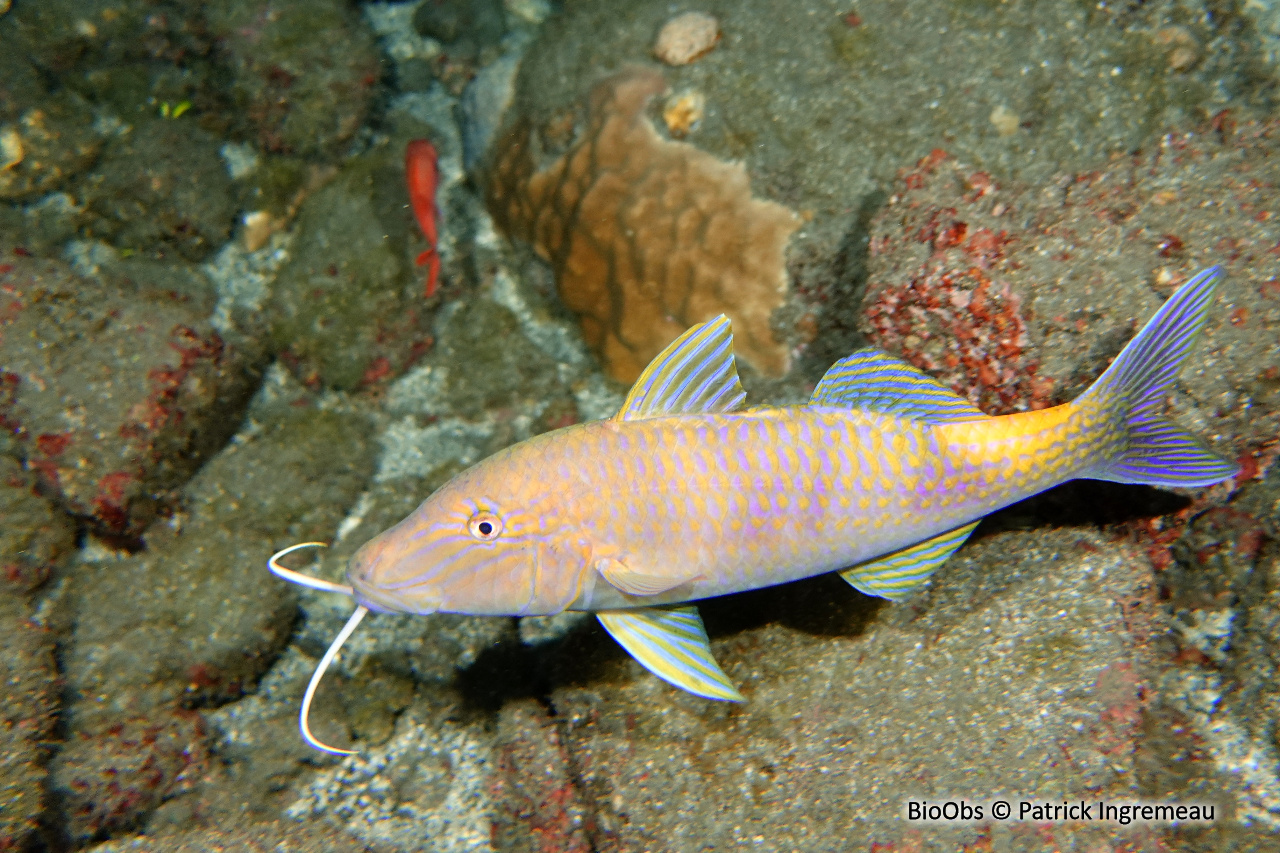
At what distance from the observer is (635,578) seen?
2.20 metres

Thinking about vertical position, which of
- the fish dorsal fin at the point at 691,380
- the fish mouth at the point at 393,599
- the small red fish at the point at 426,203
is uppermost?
the small red fish at the point at 426,203

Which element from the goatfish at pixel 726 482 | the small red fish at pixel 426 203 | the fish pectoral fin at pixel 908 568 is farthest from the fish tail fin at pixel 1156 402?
the small red fish at pixel 426 203

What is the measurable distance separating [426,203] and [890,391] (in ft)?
13.0

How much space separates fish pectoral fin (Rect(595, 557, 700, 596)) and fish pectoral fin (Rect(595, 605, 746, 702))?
0.21 meters

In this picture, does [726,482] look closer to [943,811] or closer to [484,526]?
[484,526]

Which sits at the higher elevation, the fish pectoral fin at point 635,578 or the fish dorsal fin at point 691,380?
the fish dorsal fin at point 691,380

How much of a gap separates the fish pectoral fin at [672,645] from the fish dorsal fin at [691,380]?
734 mm

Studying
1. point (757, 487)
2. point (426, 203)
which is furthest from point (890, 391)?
point (426, 203)

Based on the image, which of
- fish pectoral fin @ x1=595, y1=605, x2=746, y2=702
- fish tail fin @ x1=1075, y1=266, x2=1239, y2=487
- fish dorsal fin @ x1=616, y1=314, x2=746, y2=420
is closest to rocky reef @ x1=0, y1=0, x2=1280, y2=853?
fish tail fin @ x1=1075, y1=266, x2=1239, y2=487

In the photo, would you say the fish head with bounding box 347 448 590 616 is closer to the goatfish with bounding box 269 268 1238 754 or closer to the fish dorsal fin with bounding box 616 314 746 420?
the goatfish with bounding box 269 268 1238 754

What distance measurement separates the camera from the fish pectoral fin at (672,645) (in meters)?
2.26

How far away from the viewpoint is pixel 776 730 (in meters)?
2.75

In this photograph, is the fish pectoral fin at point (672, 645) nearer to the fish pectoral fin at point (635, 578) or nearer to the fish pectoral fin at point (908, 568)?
the fish pectoral fin at point (635, 578)

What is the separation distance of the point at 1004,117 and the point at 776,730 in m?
3.55
